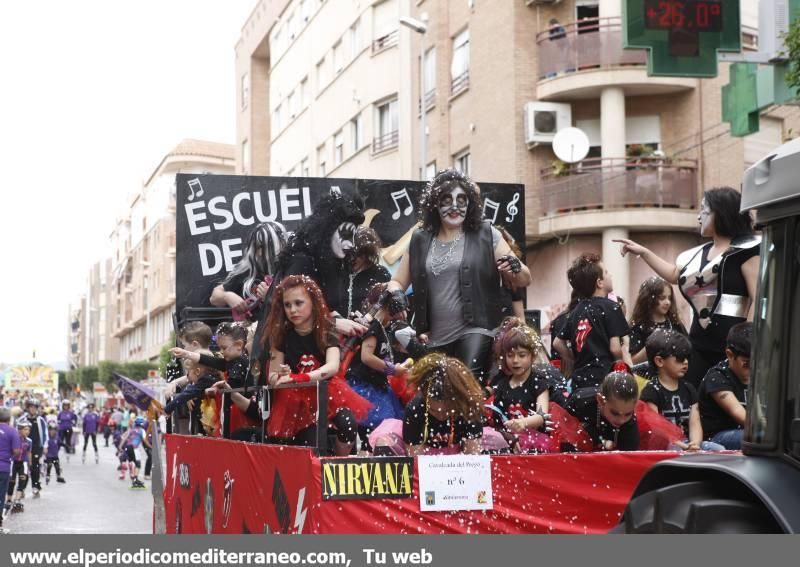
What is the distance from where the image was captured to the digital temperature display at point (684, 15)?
41.1 feet

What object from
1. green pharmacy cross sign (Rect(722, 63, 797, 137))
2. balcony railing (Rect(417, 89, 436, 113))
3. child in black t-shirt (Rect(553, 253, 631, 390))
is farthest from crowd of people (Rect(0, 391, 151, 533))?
child in black t-shirt (Rect(553, 253, 631, 390))

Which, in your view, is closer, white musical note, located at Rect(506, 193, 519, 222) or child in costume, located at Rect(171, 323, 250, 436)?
child in costume, located at Rect(171, 323, 250, 436)

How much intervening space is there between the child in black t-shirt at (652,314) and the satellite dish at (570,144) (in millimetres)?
21270

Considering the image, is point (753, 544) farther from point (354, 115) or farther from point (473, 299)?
point (354, 115)

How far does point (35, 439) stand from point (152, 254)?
248ft

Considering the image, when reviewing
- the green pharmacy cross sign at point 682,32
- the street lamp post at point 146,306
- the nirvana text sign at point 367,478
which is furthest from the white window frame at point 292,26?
the street lamp post at point 146,306

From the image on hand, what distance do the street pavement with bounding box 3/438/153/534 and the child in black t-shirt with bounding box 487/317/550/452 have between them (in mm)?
10564

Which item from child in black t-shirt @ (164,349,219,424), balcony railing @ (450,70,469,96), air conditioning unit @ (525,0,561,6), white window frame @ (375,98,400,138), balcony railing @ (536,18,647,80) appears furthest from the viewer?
white window frame @ (375,98,400,138)

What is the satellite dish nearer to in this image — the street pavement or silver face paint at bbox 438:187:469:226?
the street pavement

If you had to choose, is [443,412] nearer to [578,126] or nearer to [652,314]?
[652,314]

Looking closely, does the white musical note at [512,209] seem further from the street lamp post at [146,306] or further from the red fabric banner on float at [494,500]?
the street lamp post at [146,306]

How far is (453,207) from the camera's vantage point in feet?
26.6

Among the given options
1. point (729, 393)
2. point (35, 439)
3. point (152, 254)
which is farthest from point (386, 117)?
point (152, 254)

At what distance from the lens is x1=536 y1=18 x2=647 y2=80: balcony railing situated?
97.7ft
